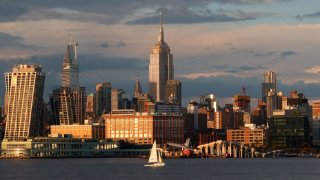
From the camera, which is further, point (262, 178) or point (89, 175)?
point (89, 175)

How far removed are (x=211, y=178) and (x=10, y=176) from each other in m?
36.2

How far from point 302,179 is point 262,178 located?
21.6 ft

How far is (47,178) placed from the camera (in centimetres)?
16275

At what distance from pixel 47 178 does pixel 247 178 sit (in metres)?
33.4

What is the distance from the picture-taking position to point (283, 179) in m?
159

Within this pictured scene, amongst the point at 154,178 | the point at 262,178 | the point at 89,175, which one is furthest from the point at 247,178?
the point at 89,175

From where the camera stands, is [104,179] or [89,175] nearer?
[104,179]

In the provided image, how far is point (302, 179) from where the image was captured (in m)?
160

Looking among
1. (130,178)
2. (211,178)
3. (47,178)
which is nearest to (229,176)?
(211,178)

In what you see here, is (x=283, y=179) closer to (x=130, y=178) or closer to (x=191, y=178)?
(x=191, y=178)

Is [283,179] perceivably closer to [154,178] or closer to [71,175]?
[154,178]

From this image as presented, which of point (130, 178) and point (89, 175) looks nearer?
point (130, 178)

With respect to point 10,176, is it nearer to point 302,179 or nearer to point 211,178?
point 211,178

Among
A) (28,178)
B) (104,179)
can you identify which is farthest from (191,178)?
(28,178)
